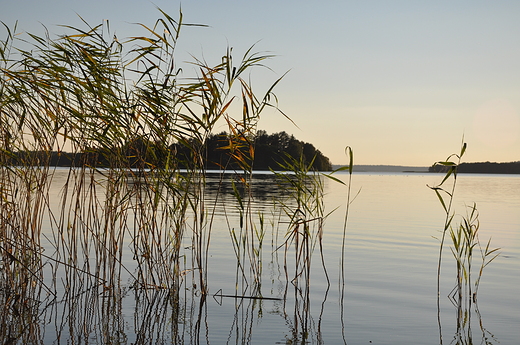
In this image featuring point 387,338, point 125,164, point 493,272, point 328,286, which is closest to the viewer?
point 387,338

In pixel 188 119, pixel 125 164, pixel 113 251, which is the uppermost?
pixel 188 119

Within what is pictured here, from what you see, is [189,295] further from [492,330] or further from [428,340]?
[492,330]

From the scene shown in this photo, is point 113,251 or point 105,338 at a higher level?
point 113,251

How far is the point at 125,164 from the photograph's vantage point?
6582 millimetres

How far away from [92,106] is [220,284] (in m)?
3.57

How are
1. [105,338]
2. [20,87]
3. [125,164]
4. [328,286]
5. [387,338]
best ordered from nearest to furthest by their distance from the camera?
[105,338], [387,338], [20,87], [125,164], [328,286]

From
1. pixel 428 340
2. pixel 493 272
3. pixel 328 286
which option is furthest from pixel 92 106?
pixel 493 272

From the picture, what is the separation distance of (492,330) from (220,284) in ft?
13.5

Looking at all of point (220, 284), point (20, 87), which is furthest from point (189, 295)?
point (20, 87)

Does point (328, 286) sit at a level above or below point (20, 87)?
below

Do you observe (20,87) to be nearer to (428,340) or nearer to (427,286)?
(428,340)

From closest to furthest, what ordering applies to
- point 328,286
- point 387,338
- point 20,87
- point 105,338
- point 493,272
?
point 105,338 → point 387,338 → point 20,87 → point 328,286 → point 493,272

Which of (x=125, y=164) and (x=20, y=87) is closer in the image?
(x=20, y=87)

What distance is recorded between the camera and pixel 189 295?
6.99m
